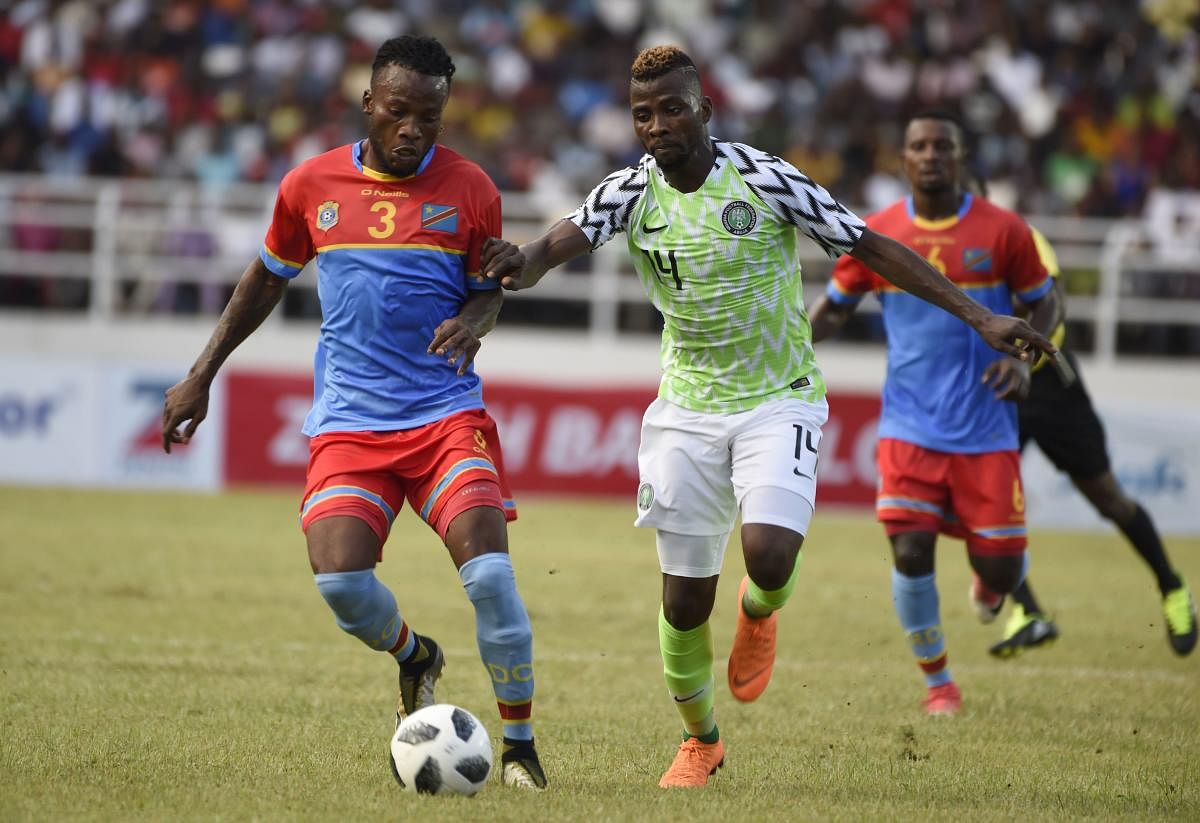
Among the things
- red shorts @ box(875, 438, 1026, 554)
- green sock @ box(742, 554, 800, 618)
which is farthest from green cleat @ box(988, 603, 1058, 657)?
green sock @ box(742, 554, 800, 618)

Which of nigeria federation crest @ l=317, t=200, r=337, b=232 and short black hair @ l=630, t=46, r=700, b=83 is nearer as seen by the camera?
short black hair @ l=630, t=46, r=700, b=83

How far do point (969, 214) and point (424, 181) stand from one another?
315cm

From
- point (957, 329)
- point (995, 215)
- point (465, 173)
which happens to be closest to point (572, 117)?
point (995, 215)

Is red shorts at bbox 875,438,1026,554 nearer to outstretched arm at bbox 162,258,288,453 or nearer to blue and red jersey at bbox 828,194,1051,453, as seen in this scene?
blue and red jersey at bbox 828,194,1051,453

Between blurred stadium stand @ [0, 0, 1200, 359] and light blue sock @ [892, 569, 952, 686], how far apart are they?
1166 centimetres

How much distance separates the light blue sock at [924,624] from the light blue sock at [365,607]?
109 inches

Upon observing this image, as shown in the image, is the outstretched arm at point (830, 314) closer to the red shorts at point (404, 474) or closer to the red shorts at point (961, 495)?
the red shorts at point (961, 495)

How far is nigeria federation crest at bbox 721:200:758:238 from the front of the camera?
6.31m

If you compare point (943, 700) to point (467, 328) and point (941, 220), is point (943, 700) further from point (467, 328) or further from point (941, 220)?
point (467, 328)

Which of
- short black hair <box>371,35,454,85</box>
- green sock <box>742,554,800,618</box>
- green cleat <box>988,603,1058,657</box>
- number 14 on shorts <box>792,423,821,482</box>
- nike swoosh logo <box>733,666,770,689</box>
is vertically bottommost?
green cleat <box>988,603,1058,657</box>

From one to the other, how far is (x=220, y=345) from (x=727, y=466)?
1.94 m

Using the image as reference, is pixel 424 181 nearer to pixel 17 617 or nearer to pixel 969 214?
pixel 969 214

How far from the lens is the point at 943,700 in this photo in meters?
8.16

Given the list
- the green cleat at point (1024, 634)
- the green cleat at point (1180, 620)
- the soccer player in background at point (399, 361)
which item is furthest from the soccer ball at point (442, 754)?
the green cleat at point (1180, 620)
